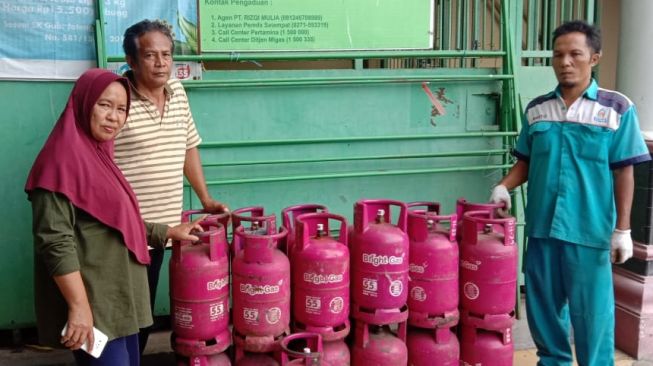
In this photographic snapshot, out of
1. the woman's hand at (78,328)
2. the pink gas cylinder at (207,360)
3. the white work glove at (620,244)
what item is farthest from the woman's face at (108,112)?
the white work glove at (620,244)

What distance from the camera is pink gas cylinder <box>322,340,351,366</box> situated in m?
2.81

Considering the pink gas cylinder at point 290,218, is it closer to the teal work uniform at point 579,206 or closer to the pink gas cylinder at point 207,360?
the pink gas cylinder at point 207,360

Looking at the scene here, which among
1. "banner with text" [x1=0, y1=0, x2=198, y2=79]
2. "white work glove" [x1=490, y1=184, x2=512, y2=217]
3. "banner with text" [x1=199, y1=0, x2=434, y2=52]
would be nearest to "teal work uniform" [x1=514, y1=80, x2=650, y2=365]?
"white work glove" [x1=490, y1=184, x2=512, y2=217]

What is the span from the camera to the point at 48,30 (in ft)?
11.1

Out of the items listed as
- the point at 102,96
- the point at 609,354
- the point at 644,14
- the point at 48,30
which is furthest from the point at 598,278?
the point at 48,30

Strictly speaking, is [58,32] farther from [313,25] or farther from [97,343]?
[97,343]

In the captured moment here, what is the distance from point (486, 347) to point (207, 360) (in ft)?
4.56

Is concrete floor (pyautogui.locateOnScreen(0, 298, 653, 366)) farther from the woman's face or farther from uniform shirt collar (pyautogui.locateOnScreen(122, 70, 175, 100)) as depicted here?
the woman's face

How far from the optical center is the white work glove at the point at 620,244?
2875 millimetres

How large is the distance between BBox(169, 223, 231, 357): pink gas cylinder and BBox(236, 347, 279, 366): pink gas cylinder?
0.10 metres

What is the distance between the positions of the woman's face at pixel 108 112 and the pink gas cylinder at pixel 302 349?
46.2 inches

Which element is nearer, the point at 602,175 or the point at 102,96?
the point at 102,96

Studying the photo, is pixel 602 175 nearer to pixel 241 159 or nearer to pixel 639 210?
pixel 639 210

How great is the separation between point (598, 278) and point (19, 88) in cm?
325
